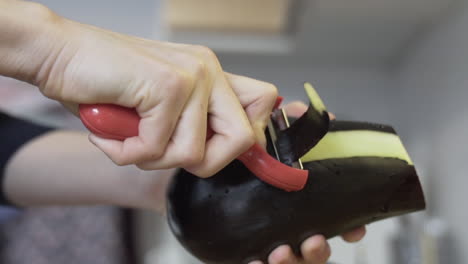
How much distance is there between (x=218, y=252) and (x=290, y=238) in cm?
8

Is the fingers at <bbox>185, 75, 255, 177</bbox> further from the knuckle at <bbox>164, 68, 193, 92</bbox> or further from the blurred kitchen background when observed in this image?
the blurred kitchen background

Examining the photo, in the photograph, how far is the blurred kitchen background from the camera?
126 cm

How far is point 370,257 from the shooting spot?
141cm

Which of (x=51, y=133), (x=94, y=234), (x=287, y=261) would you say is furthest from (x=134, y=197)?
(x=94, y=234)

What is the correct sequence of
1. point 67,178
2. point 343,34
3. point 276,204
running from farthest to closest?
point 343,34 → point 67,178 → point 276,204

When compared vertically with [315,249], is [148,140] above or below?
above

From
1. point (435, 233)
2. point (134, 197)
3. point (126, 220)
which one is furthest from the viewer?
point (126, 220)

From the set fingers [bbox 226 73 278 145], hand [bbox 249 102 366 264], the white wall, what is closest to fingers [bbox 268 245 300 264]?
hand [bbox 249 102 366 264]

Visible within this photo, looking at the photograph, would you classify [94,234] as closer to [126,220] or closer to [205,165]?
[126,220]

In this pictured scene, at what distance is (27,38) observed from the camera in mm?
347

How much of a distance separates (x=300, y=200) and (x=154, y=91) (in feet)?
0.67

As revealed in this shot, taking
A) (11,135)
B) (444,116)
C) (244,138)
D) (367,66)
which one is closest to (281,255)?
(244,138)

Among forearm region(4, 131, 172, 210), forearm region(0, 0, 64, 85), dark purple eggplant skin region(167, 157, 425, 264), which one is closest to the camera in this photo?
forearm region(0, 0, 64, 85)

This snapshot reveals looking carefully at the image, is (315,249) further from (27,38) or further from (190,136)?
(27,38)
